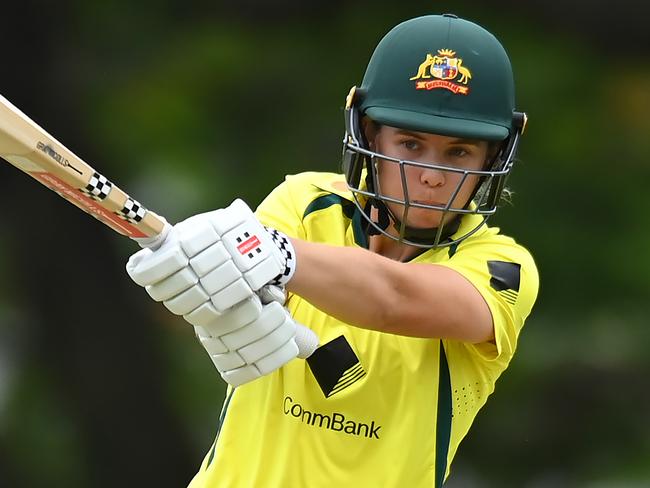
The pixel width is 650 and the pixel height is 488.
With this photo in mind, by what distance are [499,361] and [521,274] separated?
213 millimetres

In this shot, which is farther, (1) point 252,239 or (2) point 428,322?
(2) point 428,322

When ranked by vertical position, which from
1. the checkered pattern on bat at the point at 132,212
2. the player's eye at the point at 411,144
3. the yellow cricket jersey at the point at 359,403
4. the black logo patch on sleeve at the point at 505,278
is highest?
the checkered pattern on bat at the point at 132,212

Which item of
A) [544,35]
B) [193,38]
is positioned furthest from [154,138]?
[544,35]

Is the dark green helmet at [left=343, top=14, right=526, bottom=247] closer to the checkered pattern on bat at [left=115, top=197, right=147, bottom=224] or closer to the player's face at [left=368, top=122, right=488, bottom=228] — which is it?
the player's face at [left=368, top=122, right=488, bottom=228]

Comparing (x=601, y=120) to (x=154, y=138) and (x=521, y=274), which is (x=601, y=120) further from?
(x=521, y=274)

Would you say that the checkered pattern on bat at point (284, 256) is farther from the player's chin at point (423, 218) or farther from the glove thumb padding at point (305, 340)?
the player's chin at point (423, 218)

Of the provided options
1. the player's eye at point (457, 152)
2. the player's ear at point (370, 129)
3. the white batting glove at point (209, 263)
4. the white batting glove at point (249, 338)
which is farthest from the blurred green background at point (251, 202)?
the white batting glove at point (209, 263)

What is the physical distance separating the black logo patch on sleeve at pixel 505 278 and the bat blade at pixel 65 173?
0.92 meters

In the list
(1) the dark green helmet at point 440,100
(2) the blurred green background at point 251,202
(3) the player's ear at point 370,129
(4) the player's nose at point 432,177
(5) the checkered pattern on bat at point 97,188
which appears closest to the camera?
(5) the checkered pattern on bat at point 97,188

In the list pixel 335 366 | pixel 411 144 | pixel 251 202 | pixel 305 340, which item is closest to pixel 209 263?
pixel 305 340

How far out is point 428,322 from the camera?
3430 millimetres

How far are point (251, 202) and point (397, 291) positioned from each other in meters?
4.45

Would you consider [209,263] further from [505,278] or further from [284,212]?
[505,278]

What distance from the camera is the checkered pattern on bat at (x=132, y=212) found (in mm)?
3051
